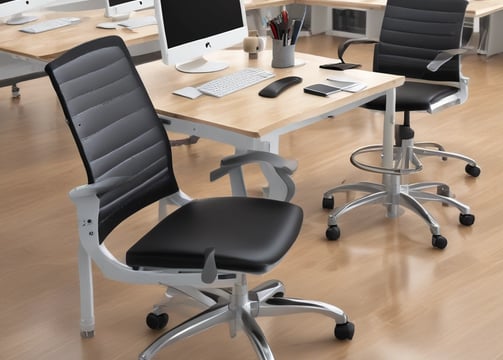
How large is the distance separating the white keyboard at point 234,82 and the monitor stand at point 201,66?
6.1 inches

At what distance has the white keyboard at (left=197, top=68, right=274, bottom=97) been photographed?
11.7 ft

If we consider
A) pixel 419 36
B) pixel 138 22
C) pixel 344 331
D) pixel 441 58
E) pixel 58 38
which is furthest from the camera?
pixel 138 22

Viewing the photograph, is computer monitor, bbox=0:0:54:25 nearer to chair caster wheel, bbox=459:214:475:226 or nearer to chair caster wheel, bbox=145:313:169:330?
chair caster wheel, bbox=145:313:169:330

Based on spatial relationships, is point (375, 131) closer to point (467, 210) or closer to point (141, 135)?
point (467, 210)

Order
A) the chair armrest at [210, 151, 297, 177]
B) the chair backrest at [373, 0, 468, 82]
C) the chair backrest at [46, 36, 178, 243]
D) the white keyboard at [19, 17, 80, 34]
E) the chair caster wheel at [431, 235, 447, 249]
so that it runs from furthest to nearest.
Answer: the white keyboard at [19, 17, 80, 34], the chair backrest at [373, 0, 468, 82], the chair caster wheel at [431, 235, 447, 249], the chair armrest at [210, 151, 297, 177], the chair backrest at [46, 36, 178, 243]

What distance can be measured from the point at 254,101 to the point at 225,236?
2.72 feet

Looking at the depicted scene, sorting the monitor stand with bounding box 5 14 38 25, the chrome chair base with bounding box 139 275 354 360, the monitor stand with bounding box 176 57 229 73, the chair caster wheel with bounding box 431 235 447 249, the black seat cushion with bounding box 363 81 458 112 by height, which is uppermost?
the monitor stand with bounding box 176 57 229 73

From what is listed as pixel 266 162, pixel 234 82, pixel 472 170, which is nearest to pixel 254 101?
pixel 234 82

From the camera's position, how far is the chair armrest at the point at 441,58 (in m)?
4.11

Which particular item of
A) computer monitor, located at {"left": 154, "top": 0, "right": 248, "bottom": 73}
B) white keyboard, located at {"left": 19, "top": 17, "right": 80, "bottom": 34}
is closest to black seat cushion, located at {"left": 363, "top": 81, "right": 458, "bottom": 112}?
computer monitor, located at {"left": 154, "top": 0, "right": 248, "bottom": 73}

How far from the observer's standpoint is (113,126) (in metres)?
2.88

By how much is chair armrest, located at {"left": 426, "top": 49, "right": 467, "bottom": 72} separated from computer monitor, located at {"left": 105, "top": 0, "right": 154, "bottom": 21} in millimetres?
1911

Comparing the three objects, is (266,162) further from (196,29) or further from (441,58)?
(441,58)

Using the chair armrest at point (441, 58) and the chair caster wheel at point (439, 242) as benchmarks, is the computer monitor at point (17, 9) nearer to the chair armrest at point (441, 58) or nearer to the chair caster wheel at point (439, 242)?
the chair armrest at point (441, 58)
